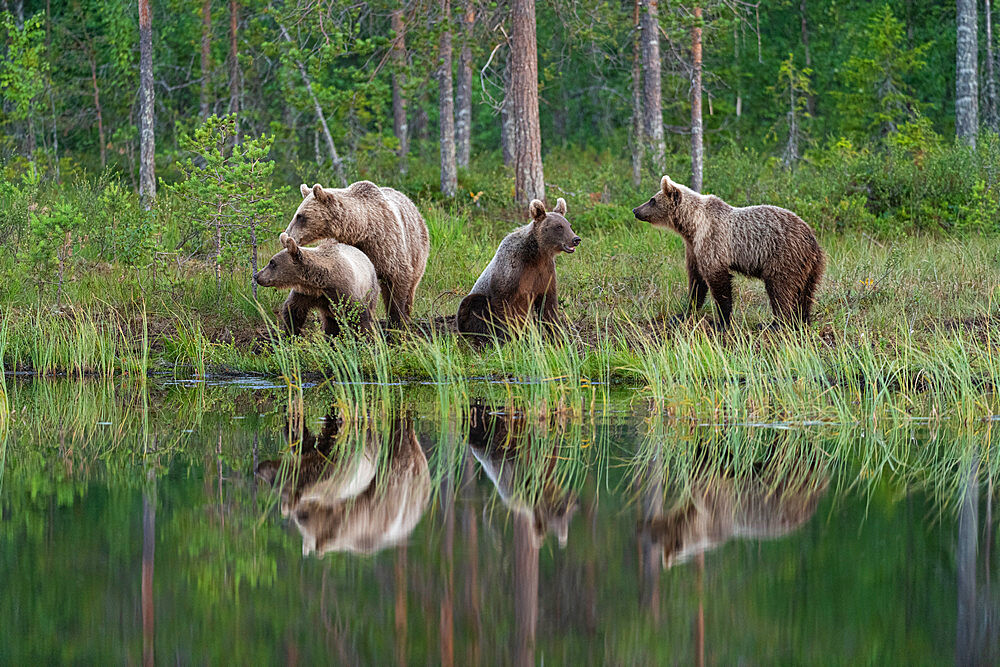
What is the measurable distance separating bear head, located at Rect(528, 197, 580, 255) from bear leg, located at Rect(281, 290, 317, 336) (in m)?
2.12

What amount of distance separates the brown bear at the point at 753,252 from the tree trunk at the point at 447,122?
701 centimetres

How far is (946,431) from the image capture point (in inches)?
313

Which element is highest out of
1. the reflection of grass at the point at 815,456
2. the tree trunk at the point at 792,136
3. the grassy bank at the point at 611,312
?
the tree trunk at the point at 792,136

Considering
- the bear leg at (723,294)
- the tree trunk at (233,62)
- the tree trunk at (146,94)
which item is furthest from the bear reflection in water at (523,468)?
the tree trunk at (233,62)

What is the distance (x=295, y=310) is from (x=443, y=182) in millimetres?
8039

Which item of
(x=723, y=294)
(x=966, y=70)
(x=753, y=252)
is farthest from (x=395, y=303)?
(x=966, y=70)

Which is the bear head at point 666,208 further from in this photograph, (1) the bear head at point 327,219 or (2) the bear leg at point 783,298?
(1) the bear head at point 327,219

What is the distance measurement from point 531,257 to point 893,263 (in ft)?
15.6

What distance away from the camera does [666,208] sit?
36.8 feet

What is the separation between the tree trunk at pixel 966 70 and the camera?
2083 centimetres

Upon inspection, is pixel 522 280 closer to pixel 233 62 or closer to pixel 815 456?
pixel 815 456

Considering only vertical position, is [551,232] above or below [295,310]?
above

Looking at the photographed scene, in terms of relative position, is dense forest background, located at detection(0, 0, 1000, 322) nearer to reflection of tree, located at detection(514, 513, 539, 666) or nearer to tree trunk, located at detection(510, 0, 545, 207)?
tree trunk, located at detection(510, 0, 545, 207)

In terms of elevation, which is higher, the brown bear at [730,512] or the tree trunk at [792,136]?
the tree trunk at [792,136]
